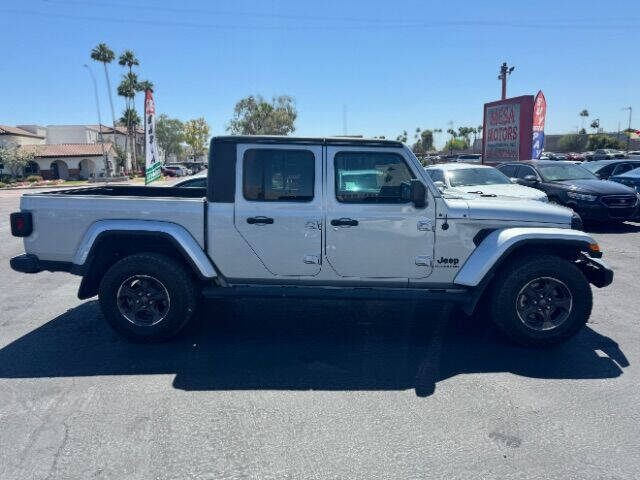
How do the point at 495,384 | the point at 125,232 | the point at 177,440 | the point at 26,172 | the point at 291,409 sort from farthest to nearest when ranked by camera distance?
the point at 26,172, the point at 125,232, the point at 495,384, the point at 291,409, the point at 177,440

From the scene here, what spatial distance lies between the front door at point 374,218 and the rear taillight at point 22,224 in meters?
2.93

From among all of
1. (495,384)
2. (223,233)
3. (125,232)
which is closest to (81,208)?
(125,232)

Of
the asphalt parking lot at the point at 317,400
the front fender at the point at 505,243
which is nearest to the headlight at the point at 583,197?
the asphalt parking lot at the point at 317,400

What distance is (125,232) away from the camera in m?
4.37

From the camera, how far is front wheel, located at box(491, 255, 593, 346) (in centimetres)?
428

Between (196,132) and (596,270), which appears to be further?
(196,132)

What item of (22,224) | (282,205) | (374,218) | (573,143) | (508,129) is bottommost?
(22,224)

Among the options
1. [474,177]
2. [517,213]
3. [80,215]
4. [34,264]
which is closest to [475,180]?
[474,177]

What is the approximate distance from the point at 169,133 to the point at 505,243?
105 metres

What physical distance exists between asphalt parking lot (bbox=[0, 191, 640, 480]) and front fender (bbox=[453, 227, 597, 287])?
0.76m

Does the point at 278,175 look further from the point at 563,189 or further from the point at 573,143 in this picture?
the point at 573,143

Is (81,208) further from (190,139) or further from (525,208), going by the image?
(190,139)

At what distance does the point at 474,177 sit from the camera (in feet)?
34.8

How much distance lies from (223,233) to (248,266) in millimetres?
A: 406
